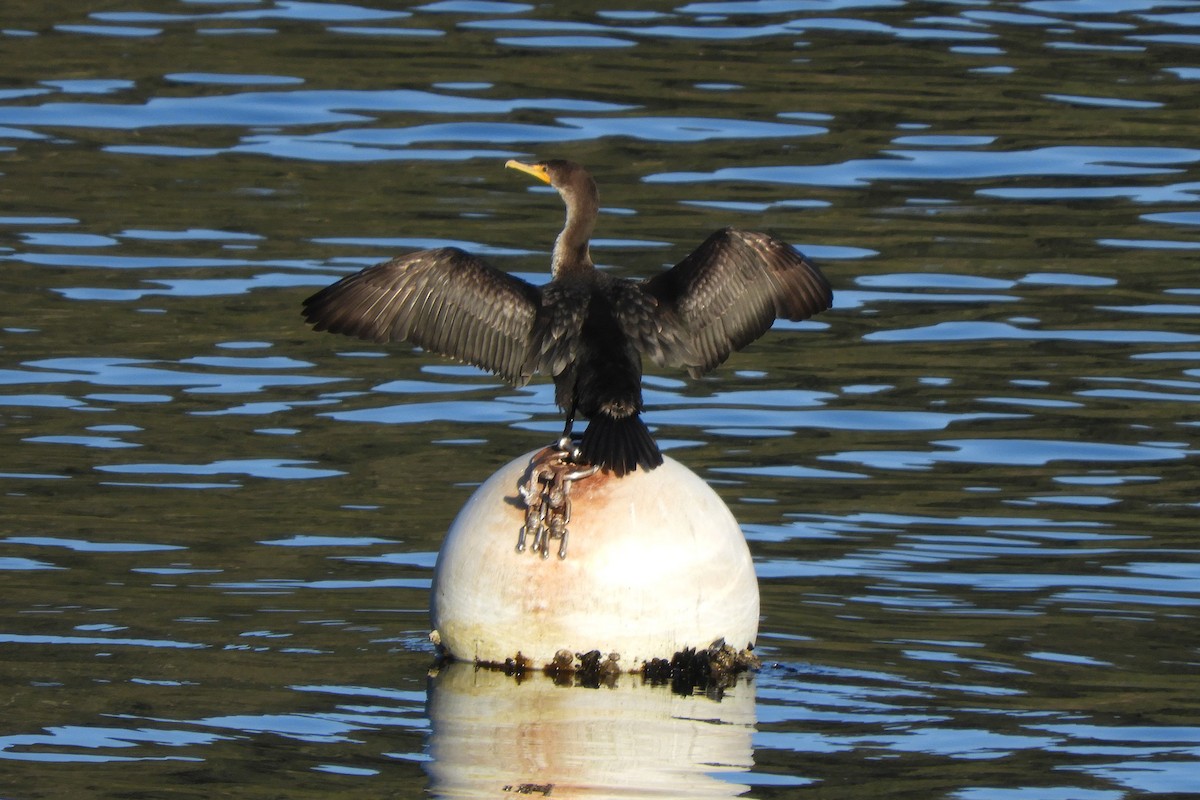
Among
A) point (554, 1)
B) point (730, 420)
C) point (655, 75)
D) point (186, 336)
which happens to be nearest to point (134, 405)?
point (186, 336)

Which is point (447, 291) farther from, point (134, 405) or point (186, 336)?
point (186, 336)

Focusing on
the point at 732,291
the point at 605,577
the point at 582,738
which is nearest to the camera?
the point at 582,738

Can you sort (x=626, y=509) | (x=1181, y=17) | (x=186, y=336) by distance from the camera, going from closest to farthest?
(x=626, y=509)
(x=186, y=336)
(x=1181, y=17)

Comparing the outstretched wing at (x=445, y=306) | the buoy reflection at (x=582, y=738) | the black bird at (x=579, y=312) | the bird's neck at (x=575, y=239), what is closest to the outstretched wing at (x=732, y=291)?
the black bird at (x=579, y=312)

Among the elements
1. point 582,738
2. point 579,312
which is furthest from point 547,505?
point 579,312

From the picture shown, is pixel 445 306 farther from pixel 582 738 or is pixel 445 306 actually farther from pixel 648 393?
pixel 648 393

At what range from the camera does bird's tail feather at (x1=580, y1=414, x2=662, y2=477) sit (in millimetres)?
8203

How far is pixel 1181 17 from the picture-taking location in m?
21.0

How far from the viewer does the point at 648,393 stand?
43.7ft

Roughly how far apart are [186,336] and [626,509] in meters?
6.16

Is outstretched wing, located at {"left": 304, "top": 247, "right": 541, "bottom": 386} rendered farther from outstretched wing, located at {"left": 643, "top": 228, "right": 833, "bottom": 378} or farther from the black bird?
outstretched wing, located at {"left": 643, "top": 228, "right": 833, "bottom": 378}

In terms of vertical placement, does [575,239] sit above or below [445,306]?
above

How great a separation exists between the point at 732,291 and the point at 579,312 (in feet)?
2.43

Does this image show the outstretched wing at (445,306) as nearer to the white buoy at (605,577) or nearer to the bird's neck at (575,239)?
the bird's neck at (575,239)
